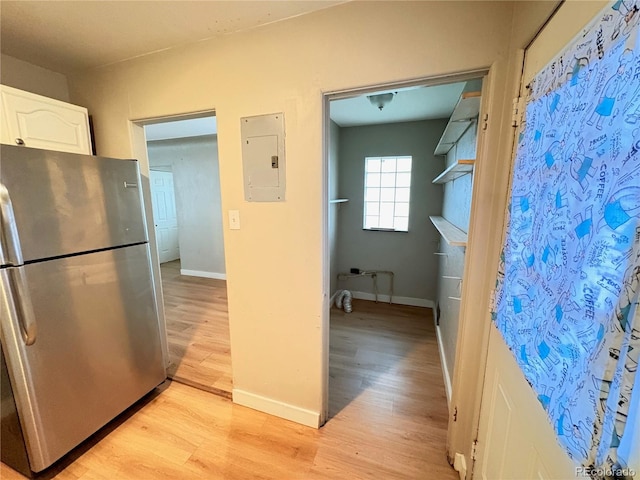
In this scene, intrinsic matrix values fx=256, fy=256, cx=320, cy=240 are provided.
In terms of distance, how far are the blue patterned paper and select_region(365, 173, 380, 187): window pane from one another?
283 centimetres

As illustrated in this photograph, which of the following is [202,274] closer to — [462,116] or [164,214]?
[164,214]

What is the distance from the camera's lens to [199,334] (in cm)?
287

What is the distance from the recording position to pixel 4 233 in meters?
1.15

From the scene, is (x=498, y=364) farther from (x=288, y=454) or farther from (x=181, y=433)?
(x=181, y=433)

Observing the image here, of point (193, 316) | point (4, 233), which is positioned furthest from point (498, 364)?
point (193, 316)

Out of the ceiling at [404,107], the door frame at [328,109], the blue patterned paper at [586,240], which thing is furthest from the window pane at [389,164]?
the blue patterned paper at [586,240]

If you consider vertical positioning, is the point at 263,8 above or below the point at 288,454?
above

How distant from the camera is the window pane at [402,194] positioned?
3574 mm

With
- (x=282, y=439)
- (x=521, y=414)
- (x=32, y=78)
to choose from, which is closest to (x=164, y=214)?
(x=32, y=78)

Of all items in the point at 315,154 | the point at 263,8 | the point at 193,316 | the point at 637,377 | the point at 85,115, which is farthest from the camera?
the point at 193,316

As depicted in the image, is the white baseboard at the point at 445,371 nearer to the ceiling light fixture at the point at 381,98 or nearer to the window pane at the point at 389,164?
the window pane at the point at 389,164

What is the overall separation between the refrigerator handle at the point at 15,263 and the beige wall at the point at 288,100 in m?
0.94

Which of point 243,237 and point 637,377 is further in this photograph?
point 243,237

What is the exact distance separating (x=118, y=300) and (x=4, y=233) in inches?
26.4
